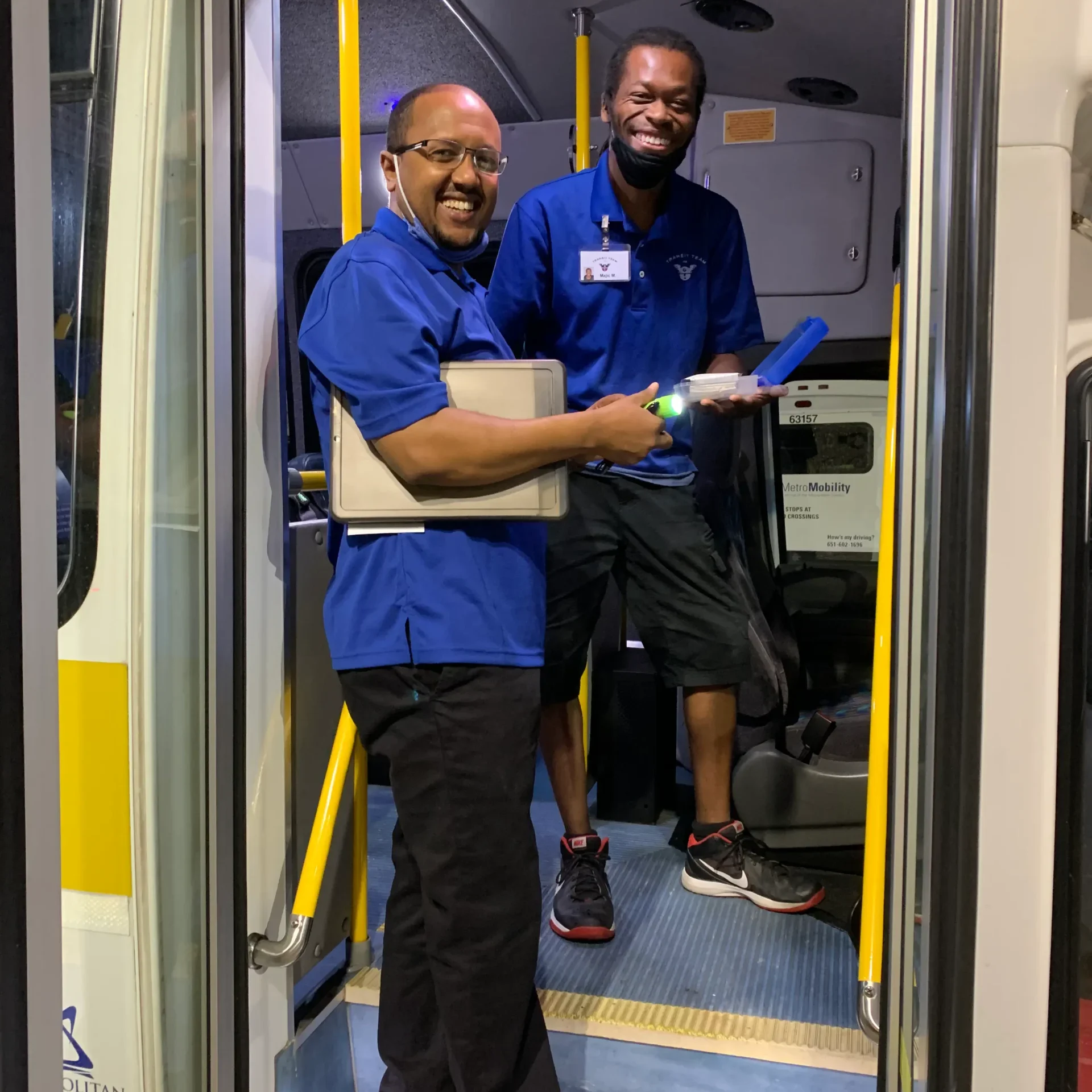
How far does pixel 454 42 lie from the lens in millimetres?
2941

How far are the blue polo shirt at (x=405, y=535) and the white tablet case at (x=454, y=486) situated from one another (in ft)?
0.11

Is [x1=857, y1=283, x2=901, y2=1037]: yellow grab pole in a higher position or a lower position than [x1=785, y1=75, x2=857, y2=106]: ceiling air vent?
lower

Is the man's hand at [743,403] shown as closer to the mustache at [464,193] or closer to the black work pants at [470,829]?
the mustache at [464,193]

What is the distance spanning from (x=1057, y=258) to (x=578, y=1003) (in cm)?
156

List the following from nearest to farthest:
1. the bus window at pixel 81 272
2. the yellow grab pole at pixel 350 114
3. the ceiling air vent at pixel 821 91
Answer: the bus window at pixel 81 272 → the yellow grab pole at pixel 350 114 → the ceiling air vent at pixel 821 91

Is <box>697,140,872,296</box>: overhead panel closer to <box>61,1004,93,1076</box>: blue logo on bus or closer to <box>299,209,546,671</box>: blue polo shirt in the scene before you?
<box>299,209,546,671</box>: blue polo shirt

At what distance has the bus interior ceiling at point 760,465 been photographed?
2.15m

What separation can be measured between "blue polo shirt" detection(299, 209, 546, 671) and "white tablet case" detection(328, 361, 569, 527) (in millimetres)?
33

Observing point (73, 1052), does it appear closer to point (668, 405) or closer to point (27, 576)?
point (27, 576)

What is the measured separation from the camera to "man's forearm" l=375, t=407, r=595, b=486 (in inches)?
54.1

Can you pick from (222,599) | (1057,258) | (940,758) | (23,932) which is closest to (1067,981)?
(940,758)

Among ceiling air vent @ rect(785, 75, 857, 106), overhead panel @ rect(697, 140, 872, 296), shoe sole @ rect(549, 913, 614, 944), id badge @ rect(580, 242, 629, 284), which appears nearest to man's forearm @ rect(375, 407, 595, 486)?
id badge @ rect(580, 242, 629, 284)

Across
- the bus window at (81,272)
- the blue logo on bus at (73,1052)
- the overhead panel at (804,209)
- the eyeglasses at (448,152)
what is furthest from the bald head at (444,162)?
the overhead panel at (804,209)

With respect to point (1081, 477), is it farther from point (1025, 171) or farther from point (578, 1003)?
point (578, 1003)
